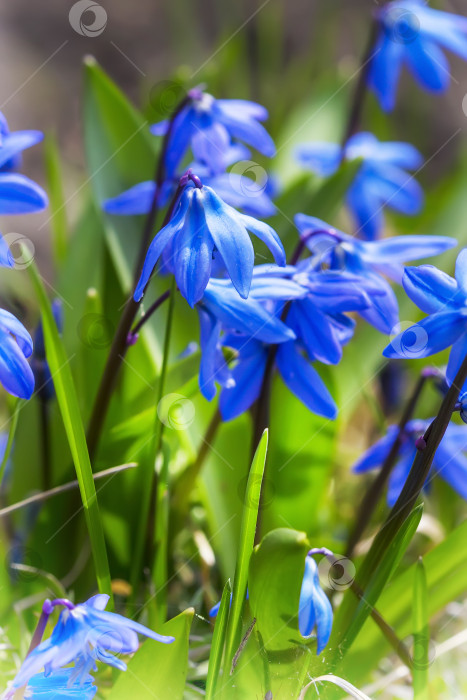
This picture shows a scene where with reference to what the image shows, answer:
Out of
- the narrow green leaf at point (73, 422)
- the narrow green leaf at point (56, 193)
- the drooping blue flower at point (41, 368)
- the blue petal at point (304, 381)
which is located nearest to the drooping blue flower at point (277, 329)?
the blue petal at point (304, 381)

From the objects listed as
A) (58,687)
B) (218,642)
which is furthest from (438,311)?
(58,687)

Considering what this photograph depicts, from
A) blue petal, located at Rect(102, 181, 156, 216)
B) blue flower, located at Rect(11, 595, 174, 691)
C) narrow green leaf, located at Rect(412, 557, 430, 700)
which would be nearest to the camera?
blue flower, located at Rect(11, 595, 174, 691)

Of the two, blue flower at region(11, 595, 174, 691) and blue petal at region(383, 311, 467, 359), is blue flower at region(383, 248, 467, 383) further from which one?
blue flower at region(11, 595, 174, 691)

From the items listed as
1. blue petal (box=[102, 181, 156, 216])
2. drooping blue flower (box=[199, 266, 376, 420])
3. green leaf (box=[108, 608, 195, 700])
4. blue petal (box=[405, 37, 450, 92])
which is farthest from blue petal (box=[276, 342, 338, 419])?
blue petal (box=[405, 37, 450, 92])

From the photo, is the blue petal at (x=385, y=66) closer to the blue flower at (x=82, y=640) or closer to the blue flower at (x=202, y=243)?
the blue flower at (x=202, y=243)

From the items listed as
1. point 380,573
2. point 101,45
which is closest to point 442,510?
point 380,573

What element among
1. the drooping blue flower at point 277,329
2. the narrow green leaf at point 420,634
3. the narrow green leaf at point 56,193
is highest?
the narrow green leaf at point 56,193

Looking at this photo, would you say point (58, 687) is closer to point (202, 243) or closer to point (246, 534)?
point (246, 534)

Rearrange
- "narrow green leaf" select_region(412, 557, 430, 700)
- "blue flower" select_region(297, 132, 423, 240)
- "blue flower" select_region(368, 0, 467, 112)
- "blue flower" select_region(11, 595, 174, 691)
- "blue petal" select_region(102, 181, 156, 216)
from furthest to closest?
"blue flower" select_region(297, 132, 423, 240) → "blue flower" select_region(368, 0, 467, 112) → "blue petal" select_region(102, 181, 156, 216) → "narrow green leaf" select_region(412, 557, 430, 700) → "blue flower" select_region(11, 595, 174, 691)
